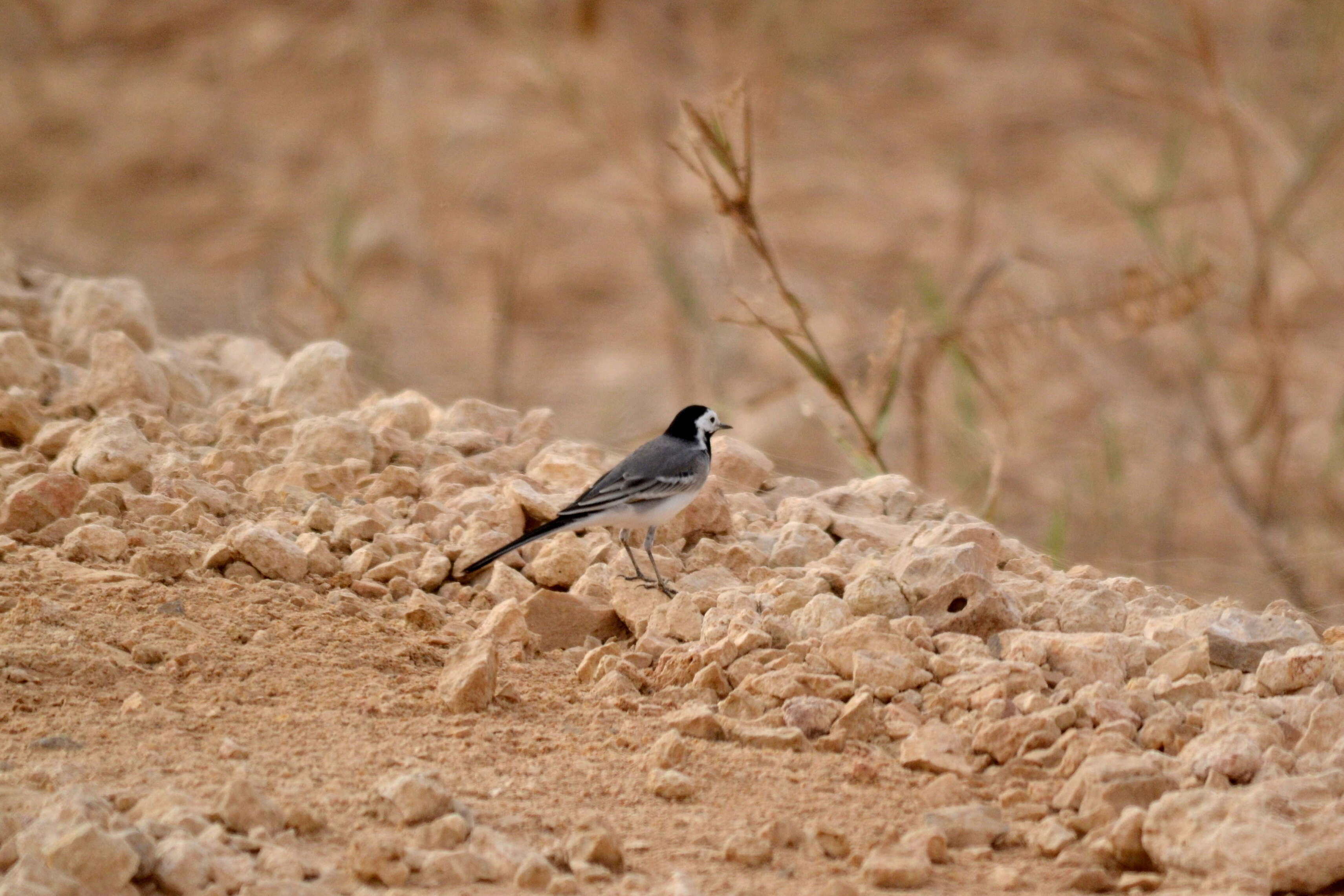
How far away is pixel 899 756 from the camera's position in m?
2.64

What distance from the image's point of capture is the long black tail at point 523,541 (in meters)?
3.30

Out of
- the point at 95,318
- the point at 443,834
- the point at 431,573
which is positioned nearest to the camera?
the point at 443,834

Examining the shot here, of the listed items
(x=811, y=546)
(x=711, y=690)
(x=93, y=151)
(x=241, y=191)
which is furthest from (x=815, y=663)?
(x=93, y=151)

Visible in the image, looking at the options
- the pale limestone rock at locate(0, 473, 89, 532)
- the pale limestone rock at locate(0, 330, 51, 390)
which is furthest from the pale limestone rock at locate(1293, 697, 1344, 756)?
the pale limestone rock at locate(0, 330, 51, 390)

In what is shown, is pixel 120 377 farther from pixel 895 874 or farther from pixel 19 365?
pixel 895 874

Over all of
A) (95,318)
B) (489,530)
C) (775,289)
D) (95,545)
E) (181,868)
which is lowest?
(181,868)

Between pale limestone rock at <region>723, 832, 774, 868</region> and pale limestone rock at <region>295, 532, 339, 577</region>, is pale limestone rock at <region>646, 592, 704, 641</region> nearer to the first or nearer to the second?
pale limestone rock at <region>295, 532, 339, 577</region>

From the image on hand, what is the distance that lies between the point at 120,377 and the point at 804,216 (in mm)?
7378

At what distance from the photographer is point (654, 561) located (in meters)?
3.58

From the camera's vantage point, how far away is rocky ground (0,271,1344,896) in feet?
7.18

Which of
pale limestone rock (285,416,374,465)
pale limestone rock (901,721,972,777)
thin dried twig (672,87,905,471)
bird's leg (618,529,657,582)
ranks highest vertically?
thin dried twig (672,87,905,471)

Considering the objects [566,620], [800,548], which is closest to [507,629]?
[566,620]

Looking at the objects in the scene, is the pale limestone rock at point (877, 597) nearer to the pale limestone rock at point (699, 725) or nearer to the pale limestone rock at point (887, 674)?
the pale limestone rock at point (887, 674)

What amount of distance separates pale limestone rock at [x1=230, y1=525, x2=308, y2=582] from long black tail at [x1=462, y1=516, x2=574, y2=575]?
1.20ft
